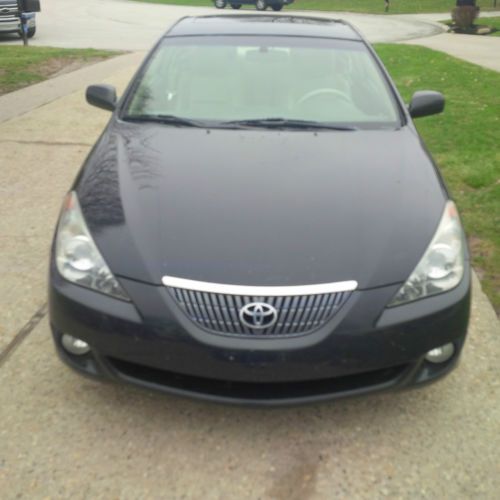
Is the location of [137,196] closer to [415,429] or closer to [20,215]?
[415,429]

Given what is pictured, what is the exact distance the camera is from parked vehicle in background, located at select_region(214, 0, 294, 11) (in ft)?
118

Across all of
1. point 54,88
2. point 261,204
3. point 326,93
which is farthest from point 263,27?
point 54,88

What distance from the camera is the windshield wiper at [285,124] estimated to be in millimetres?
3768

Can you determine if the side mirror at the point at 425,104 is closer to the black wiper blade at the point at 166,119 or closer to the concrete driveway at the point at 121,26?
the black wiper blade at the point at 166,119

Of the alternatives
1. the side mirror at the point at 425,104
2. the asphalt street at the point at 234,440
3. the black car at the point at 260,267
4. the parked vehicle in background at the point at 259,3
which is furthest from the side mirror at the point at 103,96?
the parked vehicle in background at the point at 259,3

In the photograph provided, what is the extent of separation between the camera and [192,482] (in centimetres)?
255

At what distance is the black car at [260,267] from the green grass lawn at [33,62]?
7.72 meters

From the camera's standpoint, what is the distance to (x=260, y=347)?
8.06ft

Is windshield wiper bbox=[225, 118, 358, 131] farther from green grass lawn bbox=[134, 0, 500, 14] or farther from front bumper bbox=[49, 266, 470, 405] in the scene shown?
green grass lawn bbox=[134, 0, 500, 14]

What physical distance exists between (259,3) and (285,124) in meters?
34.5

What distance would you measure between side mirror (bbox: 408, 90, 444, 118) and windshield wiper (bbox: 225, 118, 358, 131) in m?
0.74

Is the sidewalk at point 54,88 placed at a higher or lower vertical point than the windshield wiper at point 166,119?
lower

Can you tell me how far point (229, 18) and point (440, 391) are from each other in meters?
3.08

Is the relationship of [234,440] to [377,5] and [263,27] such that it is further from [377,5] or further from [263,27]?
[377,5]
